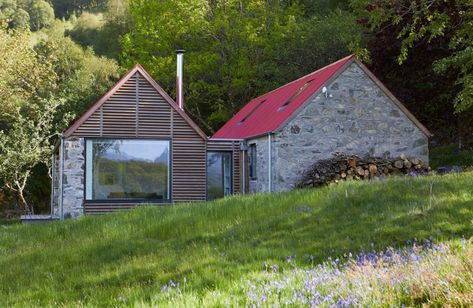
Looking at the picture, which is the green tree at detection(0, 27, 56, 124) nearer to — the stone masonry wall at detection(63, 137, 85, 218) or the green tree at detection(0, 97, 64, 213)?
the green tree at detection(0, 97, 64, 213)

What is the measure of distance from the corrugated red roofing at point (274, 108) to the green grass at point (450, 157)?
6.59m

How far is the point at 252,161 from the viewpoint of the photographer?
19953mm

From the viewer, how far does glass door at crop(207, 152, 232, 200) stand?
20.1 meters

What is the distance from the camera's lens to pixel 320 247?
24.9 feet

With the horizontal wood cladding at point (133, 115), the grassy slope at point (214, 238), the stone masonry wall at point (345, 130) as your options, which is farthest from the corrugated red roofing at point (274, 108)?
the grassy slope at point (214, 238)

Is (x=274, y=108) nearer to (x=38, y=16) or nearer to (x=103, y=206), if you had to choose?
(x=103, y=206)

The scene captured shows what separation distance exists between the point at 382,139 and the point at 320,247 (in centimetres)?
1141

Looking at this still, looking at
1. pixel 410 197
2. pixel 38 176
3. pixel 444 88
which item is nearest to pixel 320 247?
pixel 410 197

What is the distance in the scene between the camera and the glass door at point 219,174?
20.1 meters

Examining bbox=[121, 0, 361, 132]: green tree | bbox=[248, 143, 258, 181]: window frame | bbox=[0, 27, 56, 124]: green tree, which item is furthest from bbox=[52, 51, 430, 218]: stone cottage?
bbox=[0, 27, 56, 124]: green tree

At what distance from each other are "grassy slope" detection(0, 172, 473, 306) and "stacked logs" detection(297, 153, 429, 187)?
5134mm

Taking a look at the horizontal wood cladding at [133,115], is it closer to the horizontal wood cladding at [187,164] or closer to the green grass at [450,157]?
the horizontal wood cladding at [187,164]

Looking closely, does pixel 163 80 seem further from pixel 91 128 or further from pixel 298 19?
pixel 91 128

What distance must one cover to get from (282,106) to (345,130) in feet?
10.1
